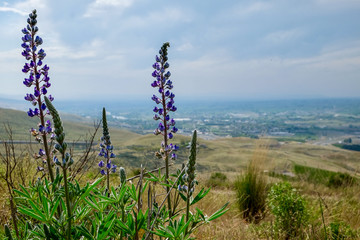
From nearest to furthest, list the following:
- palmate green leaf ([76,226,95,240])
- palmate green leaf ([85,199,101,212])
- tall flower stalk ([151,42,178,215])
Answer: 1. palmate green leaf ([76,226,95,240])
2. palmate green leaf ([85,199,101,212])
3. tall flower stalk ([151,42,178,215])

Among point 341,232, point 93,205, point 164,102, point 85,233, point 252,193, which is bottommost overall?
point 252,193

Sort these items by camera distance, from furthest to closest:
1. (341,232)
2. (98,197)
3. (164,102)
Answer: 1. (341,232)
2. (164,102)
3. (98,197)

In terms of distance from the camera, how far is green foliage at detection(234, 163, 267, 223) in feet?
24.3

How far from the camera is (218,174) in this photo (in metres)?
15.9

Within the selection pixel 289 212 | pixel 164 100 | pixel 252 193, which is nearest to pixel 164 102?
pixel 164 100

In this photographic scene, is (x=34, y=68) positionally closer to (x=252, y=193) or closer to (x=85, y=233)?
(x=85, y=233)

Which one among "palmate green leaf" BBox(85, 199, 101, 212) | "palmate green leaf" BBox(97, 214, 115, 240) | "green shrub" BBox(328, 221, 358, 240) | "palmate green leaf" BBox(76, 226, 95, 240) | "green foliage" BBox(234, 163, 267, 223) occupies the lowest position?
"green foliage" BBox(234, 163, 267, 223)

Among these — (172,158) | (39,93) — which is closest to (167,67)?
(172,158)

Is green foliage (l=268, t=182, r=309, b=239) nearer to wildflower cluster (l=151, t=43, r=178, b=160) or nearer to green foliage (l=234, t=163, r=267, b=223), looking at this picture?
green foliage (l=234, t=163, r=267, b=223)

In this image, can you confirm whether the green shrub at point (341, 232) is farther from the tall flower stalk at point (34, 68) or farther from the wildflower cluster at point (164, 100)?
the tall flower stalk at point (34, 68)

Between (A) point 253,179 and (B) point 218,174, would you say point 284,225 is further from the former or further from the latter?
(B) point 218,174

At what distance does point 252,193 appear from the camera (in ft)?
24.8

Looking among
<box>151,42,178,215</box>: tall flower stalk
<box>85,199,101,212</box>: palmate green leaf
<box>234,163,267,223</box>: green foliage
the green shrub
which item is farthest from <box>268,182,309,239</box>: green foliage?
<box>85,199,101,212</box>: palmate green leaf

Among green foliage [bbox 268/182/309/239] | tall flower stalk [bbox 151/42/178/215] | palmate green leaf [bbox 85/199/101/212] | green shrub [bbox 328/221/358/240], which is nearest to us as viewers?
palmate green leaf [bbox 85/199/101/212]
